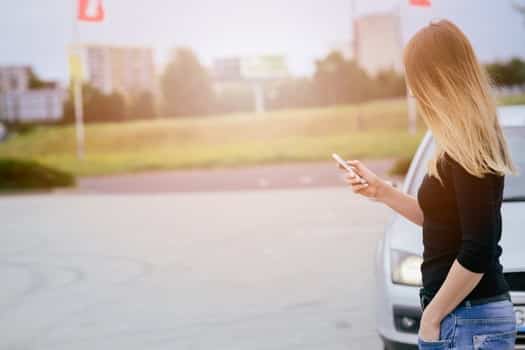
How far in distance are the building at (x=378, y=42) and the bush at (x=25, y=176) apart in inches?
281

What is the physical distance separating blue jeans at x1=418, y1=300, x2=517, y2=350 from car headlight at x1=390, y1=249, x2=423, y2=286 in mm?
2408

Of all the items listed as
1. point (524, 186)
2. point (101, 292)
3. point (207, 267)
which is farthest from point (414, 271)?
point (207, 267)

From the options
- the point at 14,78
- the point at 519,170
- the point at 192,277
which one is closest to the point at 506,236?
the point at 519,170

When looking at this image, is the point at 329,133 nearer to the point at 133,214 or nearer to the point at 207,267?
the point at 133,214

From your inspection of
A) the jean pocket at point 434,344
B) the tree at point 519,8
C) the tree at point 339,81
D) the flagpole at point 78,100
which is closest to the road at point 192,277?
the jean pocket at point 434,344

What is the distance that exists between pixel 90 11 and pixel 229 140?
4111mm

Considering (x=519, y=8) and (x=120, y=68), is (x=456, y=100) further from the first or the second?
(x=519, y=8)

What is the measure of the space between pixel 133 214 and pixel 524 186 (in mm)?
10017

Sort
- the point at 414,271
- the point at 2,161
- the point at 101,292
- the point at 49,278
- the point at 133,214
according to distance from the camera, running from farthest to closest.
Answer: the point at 2,161
the point at 133,214
the point at 49,278
the point at 101,292
the point at 414,271

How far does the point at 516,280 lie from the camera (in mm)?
4371

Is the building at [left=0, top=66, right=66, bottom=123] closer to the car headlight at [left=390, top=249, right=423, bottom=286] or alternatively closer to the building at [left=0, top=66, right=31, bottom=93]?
the building at [left=0, top=66, right=31, bottom=93]

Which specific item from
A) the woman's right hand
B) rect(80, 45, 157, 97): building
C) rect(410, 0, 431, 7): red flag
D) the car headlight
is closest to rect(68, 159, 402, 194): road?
rect(80, 45, 157, 97): building

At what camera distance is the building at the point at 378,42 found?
19844 millimetres

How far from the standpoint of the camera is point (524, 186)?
5457mm
